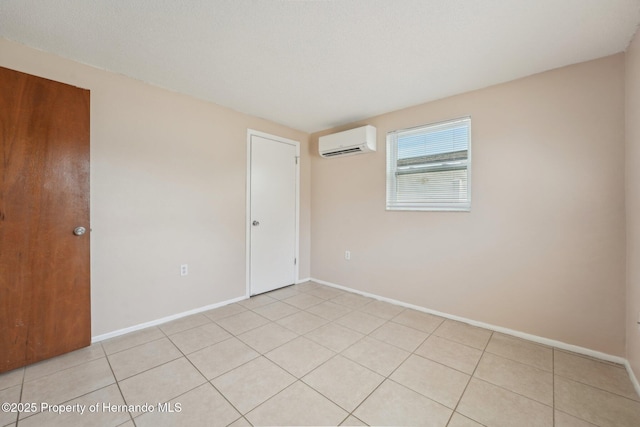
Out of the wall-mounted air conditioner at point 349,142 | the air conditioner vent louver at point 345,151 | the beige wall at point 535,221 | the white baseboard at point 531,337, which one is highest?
the wall-mounted air conditioner at point 349,142

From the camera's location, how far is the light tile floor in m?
1.35

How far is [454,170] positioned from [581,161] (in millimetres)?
891

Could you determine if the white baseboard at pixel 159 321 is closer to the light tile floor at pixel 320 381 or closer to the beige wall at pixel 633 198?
the light tile floor at pixel 320 381

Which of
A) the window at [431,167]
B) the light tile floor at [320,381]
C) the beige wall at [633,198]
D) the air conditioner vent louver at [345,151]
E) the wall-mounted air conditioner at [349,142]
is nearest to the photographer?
the light tile floor at [320,381]

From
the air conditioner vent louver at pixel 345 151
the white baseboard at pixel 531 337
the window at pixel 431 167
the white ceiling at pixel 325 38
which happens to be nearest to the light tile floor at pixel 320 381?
the white baseboard at pixel 531 337

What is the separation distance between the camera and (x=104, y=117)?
211 cm

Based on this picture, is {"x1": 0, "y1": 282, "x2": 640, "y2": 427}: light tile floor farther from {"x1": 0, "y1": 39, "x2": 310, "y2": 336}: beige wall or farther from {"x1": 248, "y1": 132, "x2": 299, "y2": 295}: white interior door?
{"x1": 248, "y1": 132, "x2": 299, "y2": 295}: white interior door

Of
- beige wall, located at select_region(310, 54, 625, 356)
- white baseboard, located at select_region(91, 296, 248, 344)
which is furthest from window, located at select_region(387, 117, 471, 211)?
white baseboard, located at select_region(91, 296, 248, 344)

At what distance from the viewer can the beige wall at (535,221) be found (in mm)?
1860

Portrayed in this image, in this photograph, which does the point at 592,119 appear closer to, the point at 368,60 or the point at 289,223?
the point at 368,60

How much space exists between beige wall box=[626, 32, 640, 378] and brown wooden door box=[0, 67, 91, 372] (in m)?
3.84

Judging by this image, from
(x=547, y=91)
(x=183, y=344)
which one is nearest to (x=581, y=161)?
(x=547, y=91)

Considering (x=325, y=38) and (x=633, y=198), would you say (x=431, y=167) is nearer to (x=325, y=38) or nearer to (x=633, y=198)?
(x=633, y=198)

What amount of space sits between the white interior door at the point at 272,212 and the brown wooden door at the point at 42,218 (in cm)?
158
